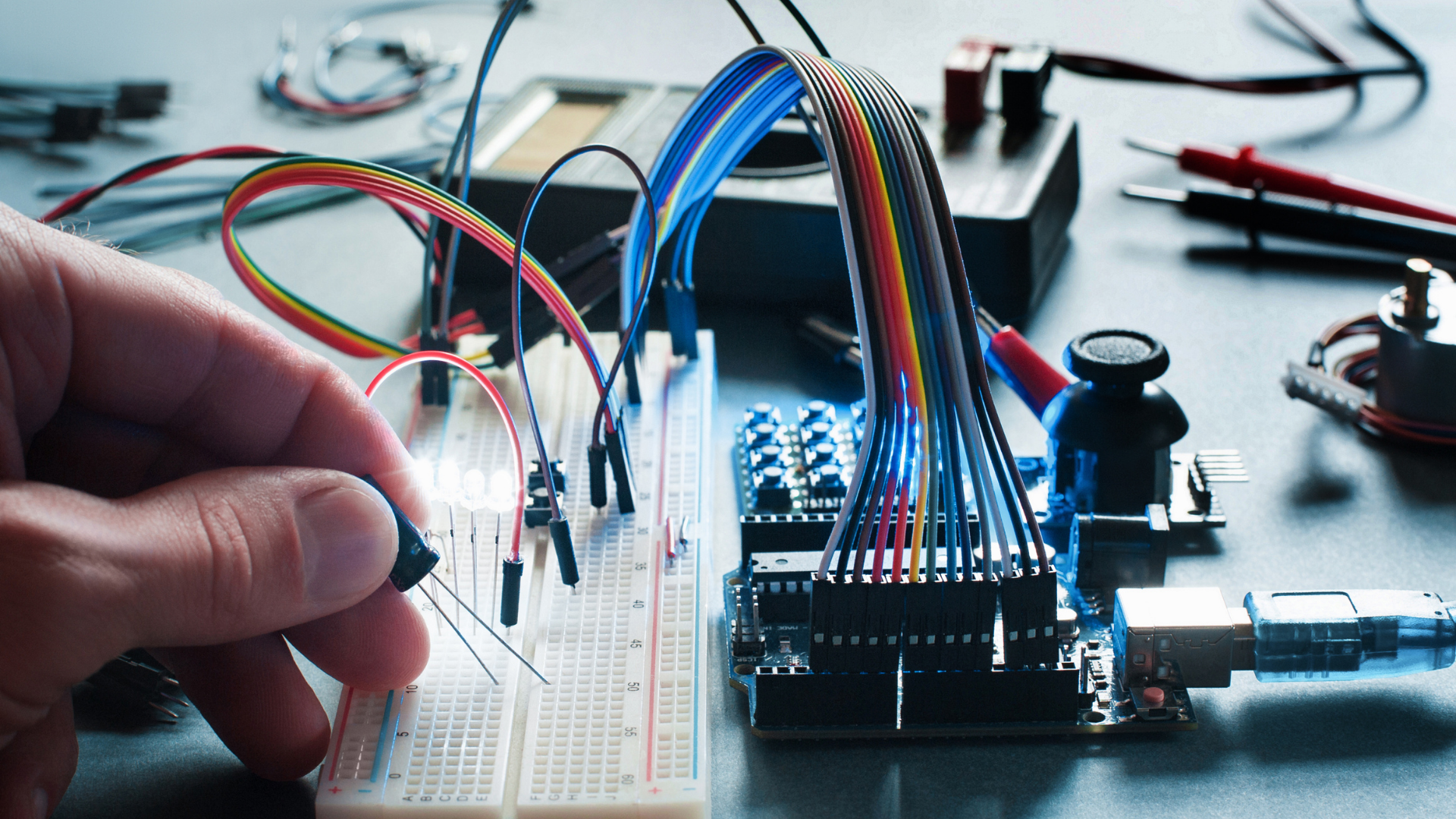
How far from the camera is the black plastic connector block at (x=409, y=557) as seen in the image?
851mm

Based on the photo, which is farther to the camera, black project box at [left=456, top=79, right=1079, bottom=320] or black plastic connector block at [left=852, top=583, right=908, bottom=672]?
black project box at [left=456, top=79, right=1079, bottom=320]

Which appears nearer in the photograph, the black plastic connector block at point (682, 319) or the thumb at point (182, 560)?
the thumb at point (182, 560)

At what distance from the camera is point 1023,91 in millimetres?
1446

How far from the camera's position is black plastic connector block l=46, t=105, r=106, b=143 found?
1.97 m

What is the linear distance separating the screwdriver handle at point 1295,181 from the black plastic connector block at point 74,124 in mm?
1741

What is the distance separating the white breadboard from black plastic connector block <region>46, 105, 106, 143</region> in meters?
1.24

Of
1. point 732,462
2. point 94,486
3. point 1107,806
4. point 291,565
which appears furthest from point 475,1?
point 1107,806

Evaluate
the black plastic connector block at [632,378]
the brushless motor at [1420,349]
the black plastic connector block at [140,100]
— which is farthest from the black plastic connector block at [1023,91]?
the black plastic connector block at [140,100]

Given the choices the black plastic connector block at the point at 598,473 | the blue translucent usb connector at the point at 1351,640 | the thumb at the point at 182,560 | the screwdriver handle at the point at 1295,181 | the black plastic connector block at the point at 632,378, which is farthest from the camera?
the screwdriver handle at the point at 1295,181

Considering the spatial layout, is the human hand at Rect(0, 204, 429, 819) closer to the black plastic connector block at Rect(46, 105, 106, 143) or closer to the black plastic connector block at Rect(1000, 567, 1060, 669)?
the black plastic connector block at Rect(1000, 567, 1060, 669)

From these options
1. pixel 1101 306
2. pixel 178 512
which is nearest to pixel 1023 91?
pixel 1101 306

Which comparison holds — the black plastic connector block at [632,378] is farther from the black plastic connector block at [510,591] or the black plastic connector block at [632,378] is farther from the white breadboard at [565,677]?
the black plastic connector block at [510,591]

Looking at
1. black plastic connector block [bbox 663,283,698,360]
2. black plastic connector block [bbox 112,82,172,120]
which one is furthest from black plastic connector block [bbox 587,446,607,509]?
black plastic connector block [bbox 112,82,172,120]

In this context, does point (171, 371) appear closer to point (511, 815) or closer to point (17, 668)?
point (17, 668)
